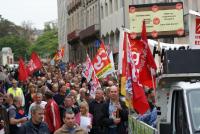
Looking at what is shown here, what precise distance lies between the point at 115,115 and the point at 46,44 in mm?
153675

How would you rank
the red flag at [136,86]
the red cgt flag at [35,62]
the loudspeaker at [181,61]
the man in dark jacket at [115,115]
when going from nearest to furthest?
1. the loudspeaker at [181,61]
2. the red flag at [136,86]
3. the man in dark jacket at [115,115]
4. the red cgt flag at [35,62]

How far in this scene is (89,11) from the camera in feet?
227

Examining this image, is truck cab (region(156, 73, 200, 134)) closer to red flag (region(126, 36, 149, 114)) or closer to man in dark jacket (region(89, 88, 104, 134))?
red flag (region(126, 36, 149, 114))

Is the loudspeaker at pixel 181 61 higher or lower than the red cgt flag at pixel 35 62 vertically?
lower

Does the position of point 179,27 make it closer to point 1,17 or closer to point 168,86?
point 168,86

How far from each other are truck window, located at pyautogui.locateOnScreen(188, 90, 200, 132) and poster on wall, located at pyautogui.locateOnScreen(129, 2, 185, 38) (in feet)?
59.9

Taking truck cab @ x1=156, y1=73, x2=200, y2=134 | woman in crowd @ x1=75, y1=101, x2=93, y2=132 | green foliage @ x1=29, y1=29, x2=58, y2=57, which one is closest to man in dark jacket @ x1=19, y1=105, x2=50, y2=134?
truck cab @ x1=156, y1=73, x2=200, y2=134

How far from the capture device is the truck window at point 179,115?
9074 millimetres

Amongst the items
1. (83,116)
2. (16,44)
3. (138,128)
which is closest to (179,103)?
(138,128)

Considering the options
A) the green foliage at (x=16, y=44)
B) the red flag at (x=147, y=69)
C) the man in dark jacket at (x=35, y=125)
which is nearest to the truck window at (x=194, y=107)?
the man in dark jacket at (x=35, y=125)

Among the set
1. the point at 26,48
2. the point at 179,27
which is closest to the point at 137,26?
the point at 179,27

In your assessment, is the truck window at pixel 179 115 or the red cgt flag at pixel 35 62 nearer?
the truck window at pixel 179 115

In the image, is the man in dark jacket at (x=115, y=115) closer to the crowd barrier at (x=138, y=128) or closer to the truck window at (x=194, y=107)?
the crowd barrier at (x=138, y=128)

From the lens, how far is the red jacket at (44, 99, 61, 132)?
14896 millimetres
